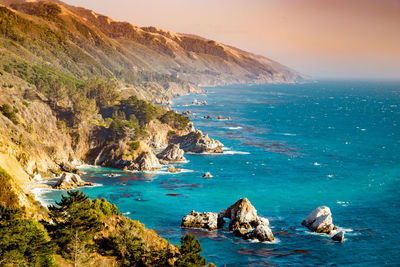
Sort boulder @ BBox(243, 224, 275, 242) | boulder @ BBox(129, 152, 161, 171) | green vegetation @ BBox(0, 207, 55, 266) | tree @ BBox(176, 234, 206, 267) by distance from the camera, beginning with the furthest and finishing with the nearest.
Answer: boulder @ BBox(129, 152, 161, 171) < boulder @ BBox(243, 224, 275, 242) < tree @ BBox(176, 234, 206, 267) < green vegetation @ BBox(0, 207, 55, 266)

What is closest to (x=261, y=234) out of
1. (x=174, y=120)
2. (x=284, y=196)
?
(x=284, y=196)

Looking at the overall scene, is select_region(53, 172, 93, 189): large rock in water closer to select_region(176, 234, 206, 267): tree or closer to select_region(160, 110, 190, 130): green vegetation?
select_region(176, 234, 206, 267): tree

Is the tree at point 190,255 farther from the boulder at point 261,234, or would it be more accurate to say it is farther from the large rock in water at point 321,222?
the large rock in water at point 321,222

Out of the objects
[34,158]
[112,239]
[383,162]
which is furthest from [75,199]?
[383,162]

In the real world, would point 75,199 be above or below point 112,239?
above

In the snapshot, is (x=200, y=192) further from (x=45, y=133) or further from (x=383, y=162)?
(x=383, y=162)

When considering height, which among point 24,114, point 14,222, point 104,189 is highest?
point 24,114

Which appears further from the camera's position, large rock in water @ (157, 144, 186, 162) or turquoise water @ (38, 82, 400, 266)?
large rock in water @ (157, 144, 186, 162)

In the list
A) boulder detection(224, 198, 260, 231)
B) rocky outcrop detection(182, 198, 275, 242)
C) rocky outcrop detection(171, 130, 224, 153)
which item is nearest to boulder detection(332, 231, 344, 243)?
rocky outcrop detection(182, 198, 275, 242)
